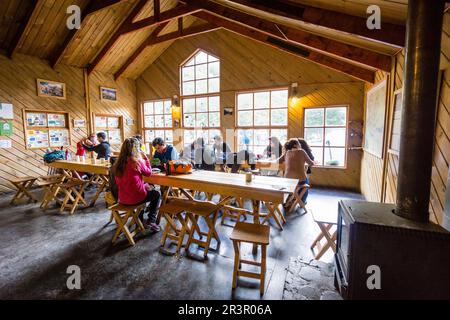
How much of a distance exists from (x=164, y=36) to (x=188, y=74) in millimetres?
1322

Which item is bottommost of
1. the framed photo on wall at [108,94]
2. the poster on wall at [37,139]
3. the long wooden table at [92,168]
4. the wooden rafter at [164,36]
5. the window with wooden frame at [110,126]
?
the long wooden table at [92,168]

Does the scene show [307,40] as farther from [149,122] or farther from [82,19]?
[149,122]

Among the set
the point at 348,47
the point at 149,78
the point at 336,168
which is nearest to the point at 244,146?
the point at 336,168

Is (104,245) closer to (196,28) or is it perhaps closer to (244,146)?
(244,146)

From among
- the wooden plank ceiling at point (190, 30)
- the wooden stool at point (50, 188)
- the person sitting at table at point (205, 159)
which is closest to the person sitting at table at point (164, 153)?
the person sitting at table at point (205, 159)

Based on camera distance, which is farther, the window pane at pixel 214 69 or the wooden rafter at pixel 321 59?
the window pane at pixel 214 69

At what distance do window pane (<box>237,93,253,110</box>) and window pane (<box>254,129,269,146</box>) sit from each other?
77 cm

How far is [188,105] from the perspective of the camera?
757 centimetres

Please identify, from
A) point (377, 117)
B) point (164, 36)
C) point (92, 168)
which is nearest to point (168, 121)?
point (164, 36)

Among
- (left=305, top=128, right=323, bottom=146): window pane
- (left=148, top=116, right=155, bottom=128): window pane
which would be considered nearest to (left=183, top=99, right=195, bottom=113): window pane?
(left=148, top=116, right=155, bottom=128): window pane

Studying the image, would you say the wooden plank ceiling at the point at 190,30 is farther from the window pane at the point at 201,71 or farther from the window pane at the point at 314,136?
the window pane at the point at 314,136

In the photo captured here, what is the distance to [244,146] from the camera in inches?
266

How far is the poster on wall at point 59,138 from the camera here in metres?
6.15

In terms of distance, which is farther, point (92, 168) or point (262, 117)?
point (262, 117)
